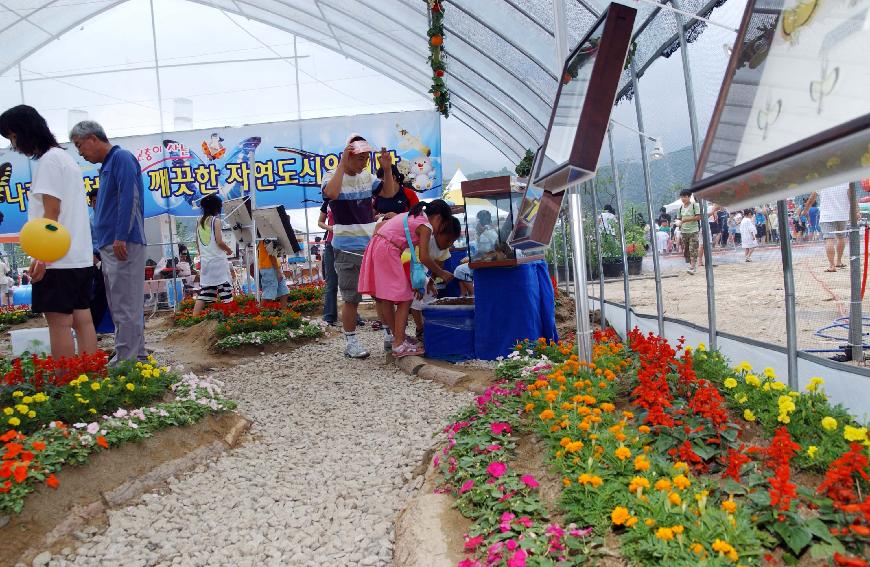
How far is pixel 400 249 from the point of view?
5.53m

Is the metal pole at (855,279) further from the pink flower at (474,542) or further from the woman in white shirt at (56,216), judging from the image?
the woman in white shirt at (56,216)

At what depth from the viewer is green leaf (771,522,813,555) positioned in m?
1.62

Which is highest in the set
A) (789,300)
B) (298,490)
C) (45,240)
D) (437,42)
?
(437,42)

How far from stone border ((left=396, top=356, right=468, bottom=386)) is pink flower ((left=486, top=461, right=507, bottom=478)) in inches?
90.5

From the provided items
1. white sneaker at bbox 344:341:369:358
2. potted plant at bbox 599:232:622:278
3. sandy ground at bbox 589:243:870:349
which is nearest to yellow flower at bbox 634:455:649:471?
sandy ground at bbox 589:243:870:349

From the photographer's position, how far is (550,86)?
795cm

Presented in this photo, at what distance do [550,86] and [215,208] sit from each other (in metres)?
4.39

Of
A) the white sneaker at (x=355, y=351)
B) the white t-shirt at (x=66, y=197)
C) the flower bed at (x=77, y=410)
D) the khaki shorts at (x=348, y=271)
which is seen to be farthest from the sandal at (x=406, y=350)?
the white t-shirt at (x=66, y=197)

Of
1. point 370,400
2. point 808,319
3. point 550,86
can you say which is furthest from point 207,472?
point 550,86

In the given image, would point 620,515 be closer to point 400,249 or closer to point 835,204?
point 835,204

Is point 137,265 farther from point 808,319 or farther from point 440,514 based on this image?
point 808,319

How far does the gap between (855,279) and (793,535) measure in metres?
2.48

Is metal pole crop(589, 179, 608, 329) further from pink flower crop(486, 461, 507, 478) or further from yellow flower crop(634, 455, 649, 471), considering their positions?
yellow flower crop(634, 455, 649, 471)

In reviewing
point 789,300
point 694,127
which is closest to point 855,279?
point 789,300
